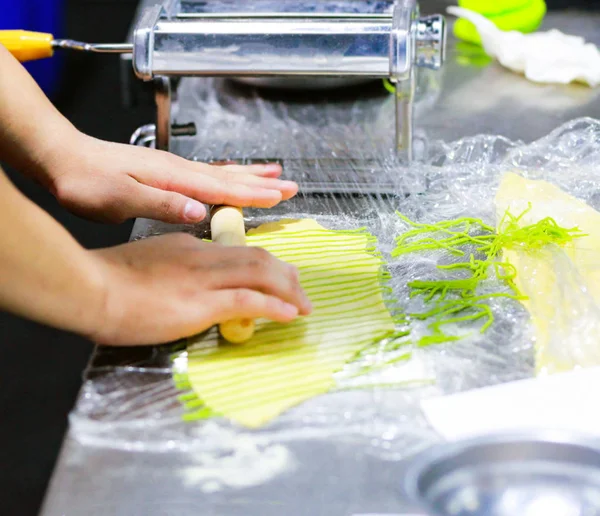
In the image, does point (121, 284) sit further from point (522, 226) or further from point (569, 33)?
point (569, 33)

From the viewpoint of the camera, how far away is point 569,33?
6.26 feet

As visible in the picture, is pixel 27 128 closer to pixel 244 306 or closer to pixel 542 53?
pixel 244 306

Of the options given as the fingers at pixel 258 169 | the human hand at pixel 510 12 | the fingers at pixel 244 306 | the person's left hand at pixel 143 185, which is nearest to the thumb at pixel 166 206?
the person's left hand at pixel 143 185

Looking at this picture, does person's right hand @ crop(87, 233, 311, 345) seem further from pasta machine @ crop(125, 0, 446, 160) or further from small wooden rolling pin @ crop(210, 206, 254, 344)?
pasta machine @ crop(125, 0, 446, 160)

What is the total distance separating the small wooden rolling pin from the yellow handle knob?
43cm

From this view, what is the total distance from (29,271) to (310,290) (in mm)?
337

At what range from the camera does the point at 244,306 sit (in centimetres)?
85

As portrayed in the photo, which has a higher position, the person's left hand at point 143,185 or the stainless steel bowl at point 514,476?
the person's left hand at point 143,185

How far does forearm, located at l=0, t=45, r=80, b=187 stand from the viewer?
1.10 m

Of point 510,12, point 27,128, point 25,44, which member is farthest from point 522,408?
point 510,12

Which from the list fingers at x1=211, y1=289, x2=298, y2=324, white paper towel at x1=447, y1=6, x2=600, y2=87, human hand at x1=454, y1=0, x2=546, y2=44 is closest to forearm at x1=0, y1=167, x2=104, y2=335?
fingers at x1=211, y1=289, x2=298, y2=324

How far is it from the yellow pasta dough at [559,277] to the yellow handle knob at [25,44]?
750 mm

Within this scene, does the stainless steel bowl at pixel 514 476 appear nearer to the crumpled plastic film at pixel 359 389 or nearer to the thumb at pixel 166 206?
the crumpled plastic film at pixel 359 389

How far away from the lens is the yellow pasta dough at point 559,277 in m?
0.87
